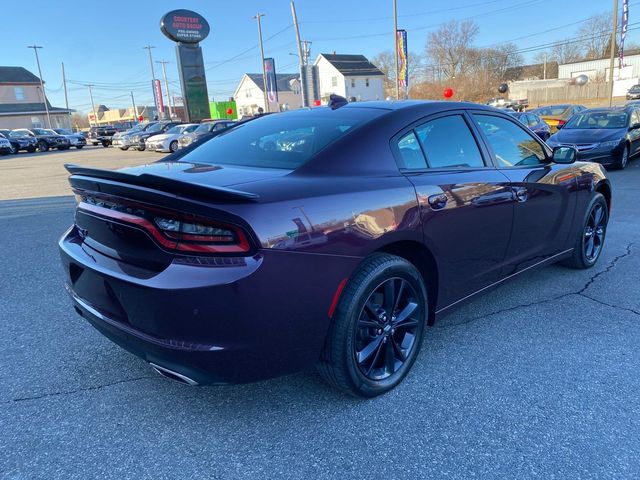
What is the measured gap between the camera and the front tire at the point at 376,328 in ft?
7.69

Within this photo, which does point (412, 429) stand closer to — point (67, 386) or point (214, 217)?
point (214, 217)

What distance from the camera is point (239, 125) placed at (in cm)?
365

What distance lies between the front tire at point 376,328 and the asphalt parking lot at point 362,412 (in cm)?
15

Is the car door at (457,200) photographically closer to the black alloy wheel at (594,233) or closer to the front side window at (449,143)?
the front side window at (449,143)

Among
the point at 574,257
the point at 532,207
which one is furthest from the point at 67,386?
the point at 574,257

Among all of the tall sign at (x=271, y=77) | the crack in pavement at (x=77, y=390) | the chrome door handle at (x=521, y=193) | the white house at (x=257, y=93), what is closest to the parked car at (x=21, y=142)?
the tall sign at (x=271, y=77)

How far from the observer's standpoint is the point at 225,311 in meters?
1.95

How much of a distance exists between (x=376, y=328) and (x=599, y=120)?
12.9 meters

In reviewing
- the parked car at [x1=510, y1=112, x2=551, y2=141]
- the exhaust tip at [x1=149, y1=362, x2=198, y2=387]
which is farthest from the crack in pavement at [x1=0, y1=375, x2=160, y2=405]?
the parked car at [x1=510, y1=112, x2=551, y2=141]

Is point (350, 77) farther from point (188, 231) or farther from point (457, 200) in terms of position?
point (188, 231)

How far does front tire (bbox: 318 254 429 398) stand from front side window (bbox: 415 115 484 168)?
764mm

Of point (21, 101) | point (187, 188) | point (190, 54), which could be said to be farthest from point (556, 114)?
point (21, 101)

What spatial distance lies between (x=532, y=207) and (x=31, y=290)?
441 centimetres

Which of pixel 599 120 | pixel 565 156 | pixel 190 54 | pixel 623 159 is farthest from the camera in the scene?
pixel 190 54
